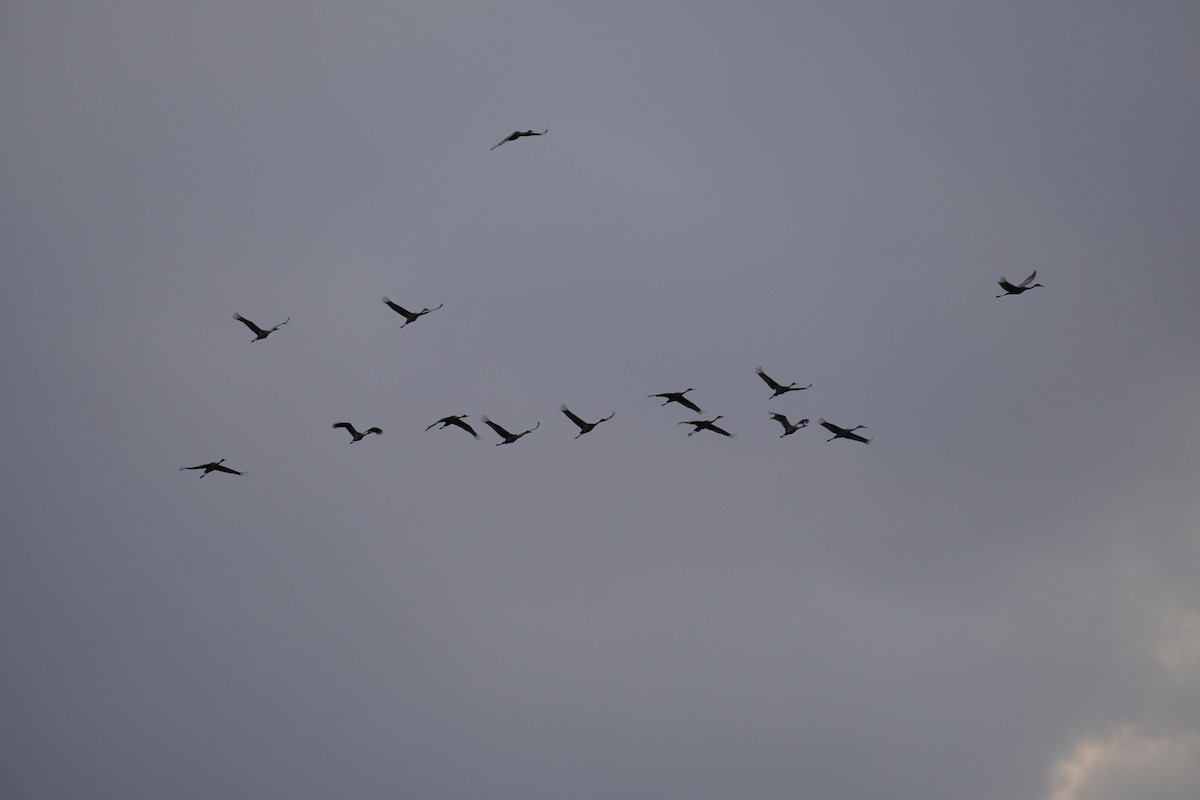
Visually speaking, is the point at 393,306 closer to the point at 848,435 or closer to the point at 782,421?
the point at 782,421

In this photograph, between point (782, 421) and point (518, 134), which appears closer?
point (518, 134)

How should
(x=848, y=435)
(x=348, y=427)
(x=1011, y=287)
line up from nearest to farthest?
(x=1011, y=287)
(x=348, y=427)
(x=848, y=435)

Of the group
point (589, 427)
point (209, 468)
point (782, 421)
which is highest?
point (782, 421)

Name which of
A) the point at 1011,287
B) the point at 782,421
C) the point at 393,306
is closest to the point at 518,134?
the point at 393,306

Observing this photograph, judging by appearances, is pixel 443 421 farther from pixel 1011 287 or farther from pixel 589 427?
pixel 1011 287

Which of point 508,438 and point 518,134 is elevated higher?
point 518,134

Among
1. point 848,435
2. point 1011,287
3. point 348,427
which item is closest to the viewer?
point 1011,287

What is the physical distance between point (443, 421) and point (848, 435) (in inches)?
1311

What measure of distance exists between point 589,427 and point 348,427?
17.9 m

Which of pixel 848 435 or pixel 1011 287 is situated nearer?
pixel 1011 287

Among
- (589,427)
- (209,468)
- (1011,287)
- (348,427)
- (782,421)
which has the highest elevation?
(1011,287)

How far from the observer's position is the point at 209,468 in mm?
90000

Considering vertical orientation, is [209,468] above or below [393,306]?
below

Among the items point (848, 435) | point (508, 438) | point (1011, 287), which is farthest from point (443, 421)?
point (1011, 287)
